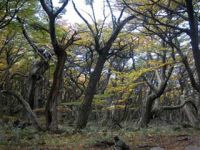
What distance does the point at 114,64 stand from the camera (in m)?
27.2

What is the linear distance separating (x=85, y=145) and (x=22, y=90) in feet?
80.2

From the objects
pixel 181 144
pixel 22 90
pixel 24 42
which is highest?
pixel 24 42

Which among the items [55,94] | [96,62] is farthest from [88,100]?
[96,62]

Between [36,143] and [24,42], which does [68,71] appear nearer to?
[24,42]

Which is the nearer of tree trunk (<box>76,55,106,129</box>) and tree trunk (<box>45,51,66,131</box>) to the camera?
tree trunk (<box>45,51,66,131</box>)

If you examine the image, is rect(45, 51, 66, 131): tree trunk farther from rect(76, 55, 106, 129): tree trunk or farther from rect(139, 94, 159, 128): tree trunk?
rect(139, 94, 159, 128): tree trunk

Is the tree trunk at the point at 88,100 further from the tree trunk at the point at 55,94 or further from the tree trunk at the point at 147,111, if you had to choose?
the tree trunk at the point at 147,111

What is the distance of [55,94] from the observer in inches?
487

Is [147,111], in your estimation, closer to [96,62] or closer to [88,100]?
[96,62]

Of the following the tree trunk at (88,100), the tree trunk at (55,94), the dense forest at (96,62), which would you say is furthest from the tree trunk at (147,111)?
the tree trunk at (55,94)

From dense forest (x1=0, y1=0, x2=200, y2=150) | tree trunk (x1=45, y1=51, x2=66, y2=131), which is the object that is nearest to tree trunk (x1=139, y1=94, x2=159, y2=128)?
dense forest (x1=0, y1=0, x2=200, y2=150)

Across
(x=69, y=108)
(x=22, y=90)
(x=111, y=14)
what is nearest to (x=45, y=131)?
(x=111, y=14)

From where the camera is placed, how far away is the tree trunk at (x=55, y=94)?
1225 cm

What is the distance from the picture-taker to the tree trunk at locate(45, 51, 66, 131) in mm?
12245
